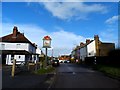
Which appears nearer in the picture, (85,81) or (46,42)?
(85,81)

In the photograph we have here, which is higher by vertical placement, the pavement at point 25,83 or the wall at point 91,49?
the wall at point 91,49

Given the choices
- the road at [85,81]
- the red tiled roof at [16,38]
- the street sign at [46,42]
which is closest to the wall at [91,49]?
the red tiled roof at [16,38]

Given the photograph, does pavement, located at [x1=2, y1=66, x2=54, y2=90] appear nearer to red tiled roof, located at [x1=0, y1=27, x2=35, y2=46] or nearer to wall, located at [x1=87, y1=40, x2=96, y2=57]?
red tiled roof, located at [x1=0, y1=27, x2=35, y2=46]

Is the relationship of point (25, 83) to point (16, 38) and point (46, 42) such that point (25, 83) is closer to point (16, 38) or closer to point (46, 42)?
point (46, 42)

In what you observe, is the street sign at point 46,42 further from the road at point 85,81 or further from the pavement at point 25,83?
the pavement at point 25,83

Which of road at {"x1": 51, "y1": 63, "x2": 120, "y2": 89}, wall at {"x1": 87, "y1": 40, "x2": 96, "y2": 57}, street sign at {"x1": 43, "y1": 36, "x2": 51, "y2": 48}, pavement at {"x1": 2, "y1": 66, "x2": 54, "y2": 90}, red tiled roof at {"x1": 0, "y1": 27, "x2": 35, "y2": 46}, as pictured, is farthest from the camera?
wall at {"x1": 87, "y1": 40, "x2": 96, "y2": 57}

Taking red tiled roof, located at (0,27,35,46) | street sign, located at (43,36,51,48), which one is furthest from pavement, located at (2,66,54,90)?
red tiled roof, located at (0,27,35,46)

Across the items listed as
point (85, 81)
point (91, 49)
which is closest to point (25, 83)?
point (85, 81)

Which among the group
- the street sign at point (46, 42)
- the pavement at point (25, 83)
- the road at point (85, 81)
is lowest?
the road at point (85, 81)

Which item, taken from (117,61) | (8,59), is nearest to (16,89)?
(117,61)

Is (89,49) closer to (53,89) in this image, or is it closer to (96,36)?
(96,36)

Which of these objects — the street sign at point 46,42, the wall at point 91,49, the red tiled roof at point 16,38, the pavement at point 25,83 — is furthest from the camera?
A: the wall at point 91,49

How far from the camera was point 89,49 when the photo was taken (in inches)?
3723

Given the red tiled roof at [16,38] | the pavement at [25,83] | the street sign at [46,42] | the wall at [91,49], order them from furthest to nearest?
the wall at [91,49] < the red tiled roof at [16,38] < the street sign at [46,42] < the pavement at [25,83]
